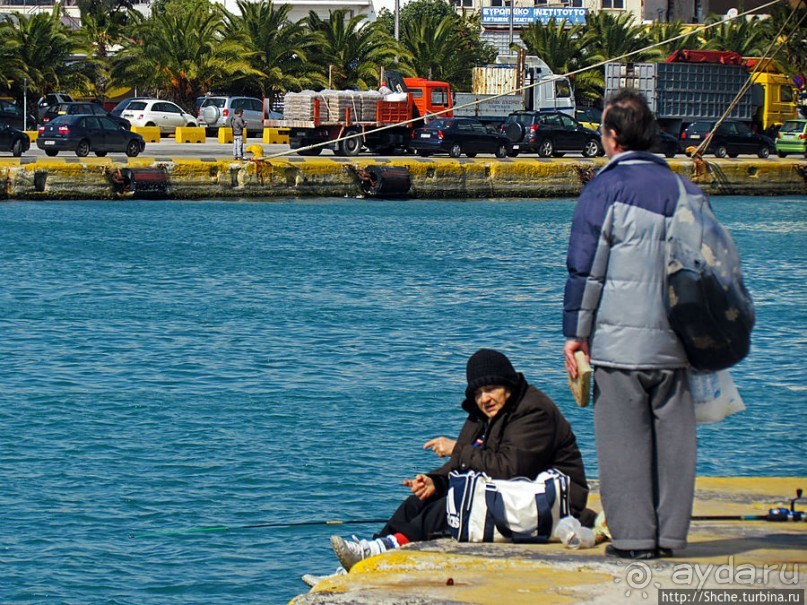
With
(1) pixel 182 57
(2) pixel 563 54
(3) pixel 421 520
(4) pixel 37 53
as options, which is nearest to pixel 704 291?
(3) pixel 421 520

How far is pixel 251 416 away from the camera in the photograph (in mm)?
11562

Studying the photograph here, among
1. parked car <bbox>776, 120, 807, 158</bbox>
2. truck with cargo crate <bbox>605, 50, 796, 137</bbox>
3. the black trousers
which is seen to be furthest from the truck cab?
Answer: the black trousers

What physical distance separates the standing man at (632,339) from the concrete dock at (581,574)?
18 centimetres

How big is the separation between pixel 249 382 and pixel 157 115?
117 ft

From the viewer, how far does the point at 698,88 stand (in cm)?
4441

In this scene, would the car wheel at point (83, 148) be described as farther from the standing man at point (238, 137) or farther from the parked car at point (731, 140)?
the parked car at point (731, 140)

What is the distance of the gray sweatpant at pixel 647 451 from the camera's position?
499cm

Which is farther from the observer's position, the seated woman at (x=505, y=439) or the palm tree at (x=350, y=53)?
the palm tree at (x=350, y=53)

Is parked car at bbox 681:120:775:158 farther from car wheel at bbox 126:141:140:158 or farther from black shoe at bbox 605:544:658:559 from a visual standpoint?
black shoe at bbox 605:544:658:559

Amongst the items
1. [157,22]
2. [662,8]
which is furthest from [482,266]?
[662,8]

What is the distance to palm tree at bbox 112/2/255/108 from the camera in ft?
172

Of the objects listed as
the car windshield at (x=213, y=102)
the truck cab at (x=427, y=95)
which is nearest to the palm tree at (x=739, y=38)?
the truck cab at (x=427, y=95)

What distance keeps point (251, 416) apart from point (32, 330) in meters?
5.39

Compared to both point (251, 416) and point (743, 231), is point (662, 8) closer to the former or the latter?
point (743, 231)
